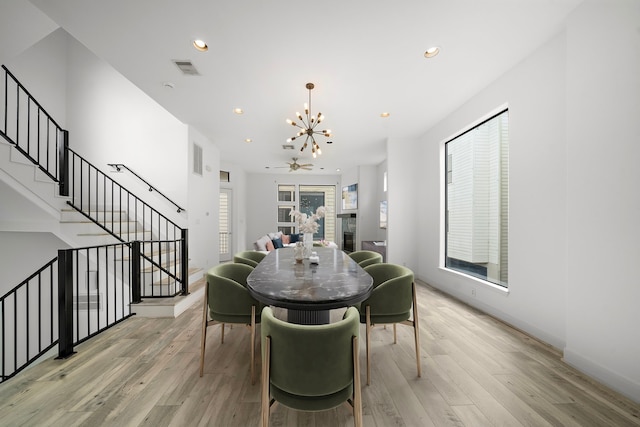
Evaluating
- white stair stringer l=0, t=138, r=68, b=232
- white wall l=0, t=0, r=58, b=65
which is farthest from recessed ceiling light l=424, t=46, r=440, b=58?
white stair stringer l=0, t=138, r=68, b=232

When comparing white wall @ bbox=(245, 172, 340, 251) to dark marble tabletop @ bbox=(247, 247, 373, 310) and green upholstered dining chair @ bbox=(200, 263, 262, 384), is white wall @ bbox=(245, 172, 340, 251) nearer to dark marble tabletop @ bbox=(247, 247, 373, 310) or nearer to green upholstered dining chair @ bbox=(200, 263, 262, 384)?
dark marble tabletop @ bbox=(247, 247, 373, 310)

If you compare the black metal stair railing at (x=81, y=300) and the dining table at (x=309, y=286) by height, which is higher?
the dining table at (x=309, y=286)

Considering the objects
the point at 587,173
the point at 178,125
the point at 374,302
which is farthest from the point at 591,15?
the point at 178,125

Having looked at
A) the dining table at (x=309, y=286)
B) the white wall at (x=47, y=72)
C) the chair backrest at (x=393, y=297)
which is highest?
the white wall at (x=47, y=72)

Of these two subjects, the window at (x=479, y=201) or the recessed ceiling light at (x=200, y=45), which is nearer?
the recessed ceiling light at (x=200, y=45)

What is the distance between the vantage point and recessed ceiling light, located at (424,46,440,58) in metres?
2.69

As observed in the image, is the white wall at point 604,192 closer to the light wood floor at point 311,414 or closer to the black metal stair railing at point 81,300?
the light wood floor at point 311,414

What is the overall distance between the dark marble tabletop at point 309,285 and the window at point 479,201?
230 centimetres

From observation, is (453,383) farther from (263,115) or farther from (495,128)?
(263,115)

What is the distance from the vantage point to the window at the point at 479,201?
345 cm

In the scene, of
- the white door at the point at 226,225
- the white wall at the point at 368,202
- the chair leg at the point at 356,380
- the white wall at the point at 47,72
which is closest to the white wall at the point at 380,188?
the white wall at the point at 368,202

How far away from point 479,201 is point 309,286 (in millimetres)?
3295

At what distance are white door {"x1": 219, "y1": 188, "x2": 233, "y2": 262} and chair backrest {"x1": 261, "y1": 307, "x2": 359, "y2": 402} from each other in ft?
25.4

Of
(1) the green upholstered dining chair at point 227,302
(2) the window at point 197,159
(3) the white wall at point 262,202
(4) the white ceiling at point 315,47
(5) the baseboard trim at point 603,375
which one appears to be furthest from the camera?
(3) the white wall at point 262,202
